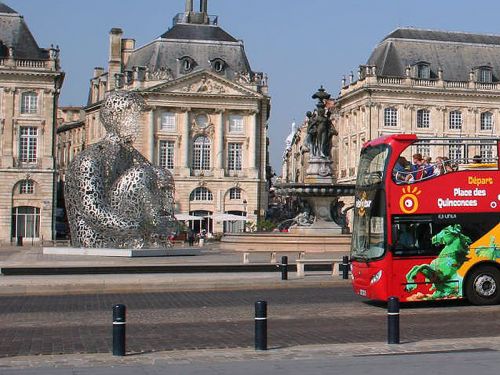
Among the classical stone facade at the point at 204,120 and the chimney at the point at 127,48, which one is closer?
the classical stone facade at the point at 204,120

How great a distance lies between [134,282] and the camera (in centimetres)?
2414

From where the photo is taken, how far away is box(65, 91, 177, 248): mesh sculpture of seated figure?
3897cm

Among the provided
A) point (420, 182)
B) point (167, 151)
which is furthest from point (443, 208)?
point (167, 151)

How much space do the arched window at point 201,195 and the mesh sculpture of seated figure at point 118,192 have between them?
1796 inches

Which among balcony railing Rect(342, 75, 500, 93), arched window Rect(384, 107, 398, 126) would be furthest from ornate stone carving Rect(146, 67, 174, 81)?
arched window Rect(384, 107, 398, 126)

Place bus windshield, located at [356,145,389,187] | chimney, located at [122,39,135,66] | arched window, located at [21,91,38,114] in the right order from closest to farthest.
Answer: bus windshield, located at [356,145,389,187]
arched window, located at [21,91,38,114]
chimney, located at [122,39,135,66]

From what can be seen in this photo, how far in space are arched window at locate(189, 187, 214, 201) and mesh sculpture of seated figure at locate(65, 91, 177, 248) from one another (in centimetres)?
4562

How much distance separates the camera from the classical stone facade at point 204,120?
87.0 meters

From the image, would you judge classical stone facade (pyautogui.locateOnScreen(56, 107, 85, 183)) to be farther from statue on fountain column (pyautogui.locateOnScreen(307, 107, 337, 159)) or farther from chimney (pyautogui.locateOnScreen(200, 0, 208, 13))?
statue on fountain column (pyautogui.locateOnScreen(307, 107, 337, 159))

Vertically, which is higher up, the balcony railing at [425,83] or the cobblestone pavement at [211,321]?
the balcony railing at [425,83]

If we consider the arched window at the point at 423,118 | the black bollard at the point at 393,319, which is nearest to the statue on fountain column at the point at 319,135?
the black bollard at the point at 393,319

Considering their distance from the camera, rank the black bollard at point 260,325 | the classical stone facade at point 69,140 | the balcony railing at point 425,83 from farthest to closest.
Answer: the classical stone facade at point 69,140, the balcony railing at point 425,83, the black bollard at point 260,325

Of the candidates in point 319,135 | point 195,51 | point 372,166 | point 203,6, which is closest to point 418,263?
point 372,166

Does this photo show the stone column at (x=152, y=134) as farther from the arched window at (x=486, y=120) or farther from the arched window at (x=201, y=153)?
the arched window at (x=486, y=120)
